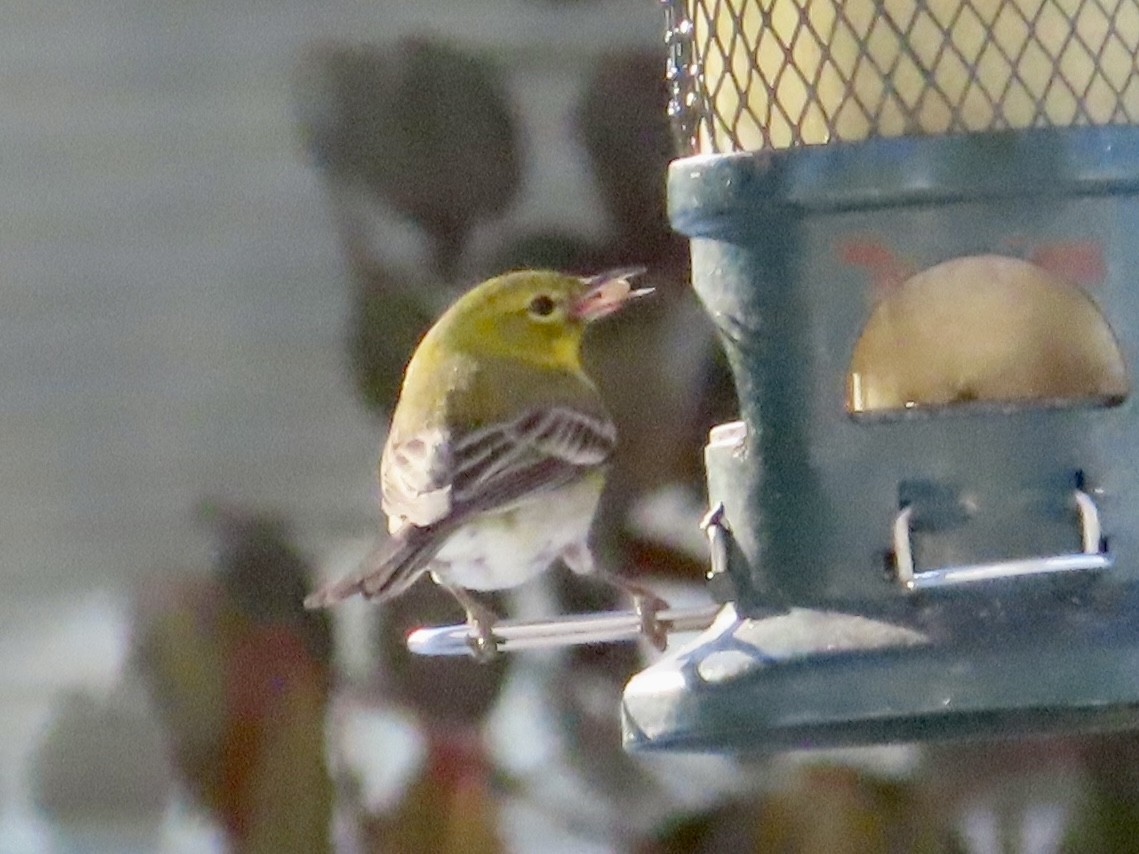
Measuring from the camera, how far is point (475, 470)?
2.67 m

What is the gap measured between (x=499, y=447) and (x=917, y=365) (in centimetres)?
70

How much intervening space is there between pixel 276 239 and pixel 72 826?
986 mm

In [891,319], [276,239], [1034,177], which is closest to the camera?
[1034,177]

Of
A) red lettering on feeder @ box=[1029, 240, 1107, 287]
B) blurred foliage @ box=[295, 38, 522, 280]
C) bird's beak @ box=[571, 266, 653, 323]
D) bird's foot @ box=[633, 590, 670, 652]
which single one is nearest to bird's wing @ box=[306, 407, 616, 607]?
bird's beak @ box=[571, 266, 653, 323]

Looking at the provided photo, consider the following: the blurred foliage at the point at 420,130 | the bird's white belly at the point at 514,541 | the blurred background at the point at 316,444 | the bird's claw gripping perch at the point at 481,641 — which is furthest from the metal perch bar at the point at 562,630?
the blurred foliage at the point at 420,130

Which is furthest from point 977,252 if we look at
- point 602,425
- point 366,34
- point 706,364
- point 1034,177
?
point 366,34

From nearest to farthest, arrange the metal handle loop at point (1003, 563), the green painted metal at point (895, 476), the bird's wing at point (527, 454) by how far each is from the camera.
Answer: the metal handle loop at point (1003, 563)
the green painted metal at point (895, 476)
the bird's wing at point (527, 454)

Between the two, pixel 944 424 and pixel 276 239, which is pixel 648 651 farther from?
pixel 944 424

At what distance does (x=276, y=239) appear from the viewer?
348 centimetres

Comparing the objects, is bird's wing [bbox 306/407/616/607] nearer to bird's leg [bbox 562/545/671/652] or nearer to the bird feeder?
bird's leg [bbox 562/545/671/652]

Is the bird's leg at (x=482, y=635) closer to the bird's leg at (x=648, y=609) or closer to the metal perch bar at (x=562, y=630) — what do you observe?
the metal perch bar at (x=562, y=630)

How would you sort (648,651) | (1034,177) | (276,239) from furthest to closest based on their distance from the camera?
(276,239)
(648,651)
(1034,177)

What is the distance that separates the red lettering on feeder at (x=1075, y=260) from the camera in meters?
2.04

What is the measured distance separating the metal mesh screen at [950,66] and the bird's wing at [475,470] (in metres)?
0.67
